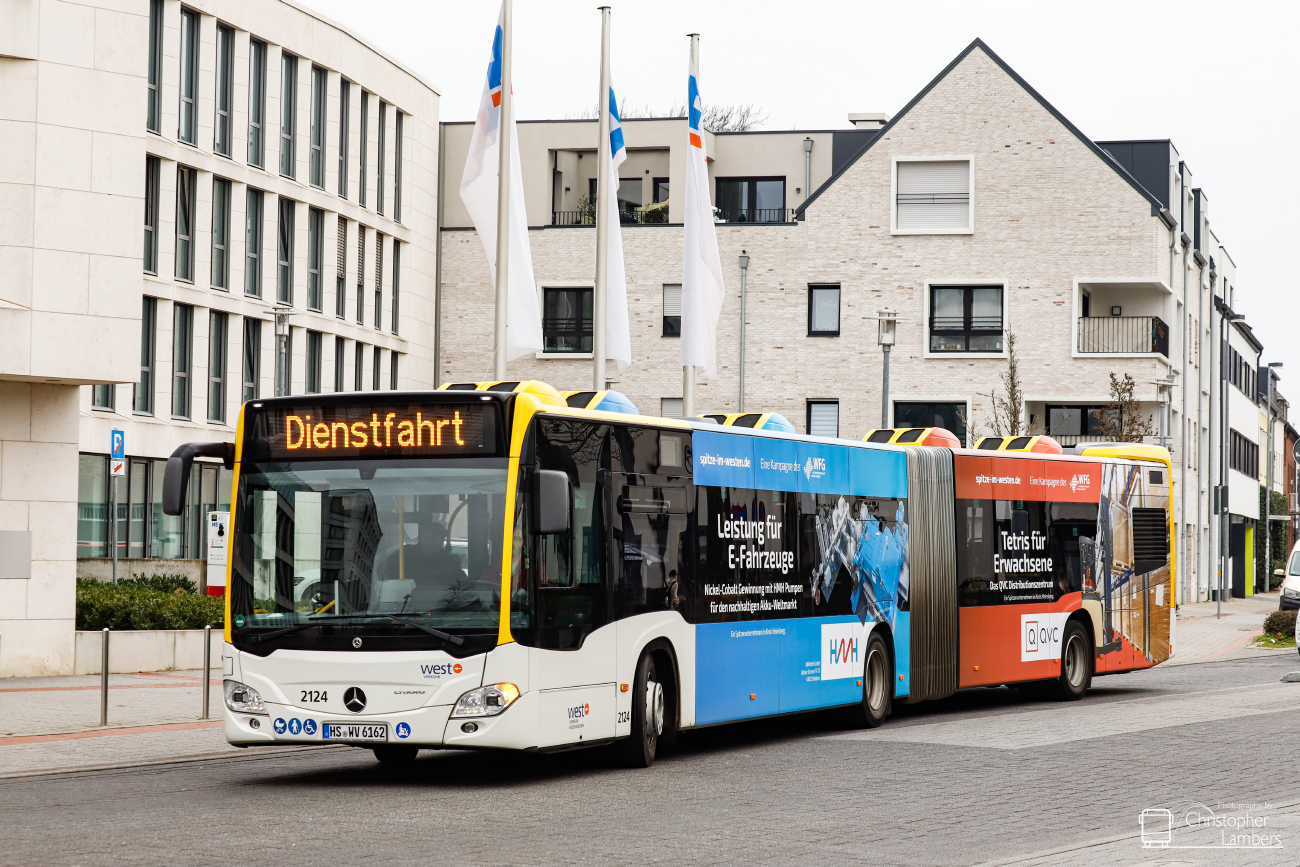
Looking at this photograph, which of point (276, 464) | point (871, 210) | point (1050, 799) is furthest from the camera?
point (871, 210)

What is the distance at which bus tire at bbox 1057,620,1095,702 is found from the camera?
21.5m

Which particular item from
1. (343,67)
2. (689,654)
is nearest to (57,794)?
(689,654)

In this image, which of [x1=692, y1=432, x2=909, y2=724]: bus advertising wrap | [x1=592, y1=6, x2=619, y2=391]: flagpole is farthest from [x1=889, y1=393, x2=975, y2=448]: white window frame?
[x1=692, y1=432, x2=909, y2=724]: bus advertising wrap

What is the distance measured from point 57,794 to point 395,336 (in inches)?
1506

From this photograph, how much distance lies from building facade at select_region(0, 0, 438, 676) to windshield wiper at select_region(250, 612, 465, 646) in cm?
1043

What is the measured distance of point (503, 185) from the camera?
2377cm

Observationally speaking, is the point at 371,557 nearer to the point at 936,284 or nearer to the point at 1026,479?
the point at 1026,479

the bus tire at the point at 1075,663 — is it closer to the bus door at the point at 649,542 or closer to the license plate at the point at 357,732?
the bus door at the point at 649,542

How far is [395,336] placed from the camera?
49.7 m

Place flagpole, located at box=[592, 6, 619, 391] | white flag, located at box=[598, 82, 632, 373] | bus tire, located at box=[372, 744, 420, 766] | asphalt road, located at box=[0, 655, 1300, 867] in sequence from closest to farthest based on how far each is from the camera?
asphalt road, located at box=[0, 655, 1300, 867]
bus tire, located at box=[372, 744, 420, 766]
white flag, located at box=[598, 82, 632, 373]
flagpole, located at box=[592, 6, 619, 391]

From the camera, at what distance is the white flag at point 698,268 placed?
26.2 metres

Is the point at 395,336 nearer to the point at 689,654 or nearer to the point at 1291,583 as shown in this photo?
the point at 1291,583

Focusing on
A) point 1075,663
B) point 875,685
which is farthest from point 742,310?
point 875,685

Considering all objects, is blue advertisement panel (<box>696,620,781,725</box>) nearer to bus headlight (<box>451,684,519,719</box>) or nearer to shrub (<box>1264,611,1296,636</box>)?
bus headlight (<box>451,684,519,719</box>)
